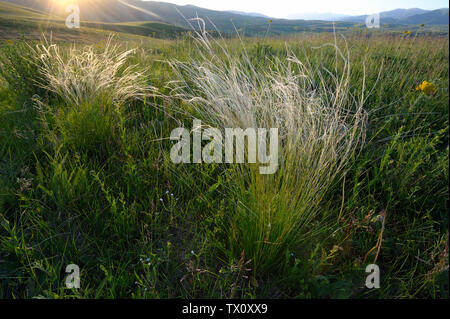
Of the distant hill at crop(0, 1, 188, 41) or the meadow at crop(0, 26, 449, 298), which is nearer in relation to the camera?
the meadow at crop(0, 26, 449, 298)

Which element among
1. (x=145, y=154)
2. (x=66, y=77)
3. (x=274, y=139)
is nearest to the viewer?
(x=274, y=139)

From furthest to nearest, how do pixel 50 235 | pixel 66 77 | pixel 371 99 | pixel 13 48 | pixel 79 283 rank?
1. pixel 13 48
2. pixel 371 99
3. pixel 66 77
4. pixel 50 235
5. pixel 79 283

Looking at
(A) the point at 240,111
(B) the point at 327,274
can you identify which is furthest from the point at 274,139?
(B) the point at 327,274

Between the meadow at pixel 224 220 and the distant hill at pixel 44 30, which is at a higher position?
the distant hill at pixel 44 30

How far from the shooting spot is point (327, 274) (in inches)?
46.4

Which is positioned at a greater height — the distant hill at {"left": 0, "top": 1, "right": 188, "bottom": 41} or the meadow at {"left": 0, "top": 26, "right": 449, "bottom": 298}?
the distant hill at {"left": 0, "top": 1, "right": 188, "bottom": 41}

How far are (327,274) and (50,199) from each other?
1640 millimetres

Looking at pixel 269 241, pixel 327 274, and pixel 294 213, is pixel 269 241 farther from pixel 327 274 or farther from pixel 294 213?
pixel 327 274

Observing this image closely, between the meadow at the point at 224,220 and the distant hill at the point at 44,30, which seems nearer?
the meadow at the point at 224,220

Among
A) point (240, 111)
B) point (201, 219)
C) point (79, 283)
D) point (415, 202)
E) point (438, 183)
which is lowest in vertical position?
point (79, 283)

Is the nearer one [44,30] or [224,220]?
[224,220]

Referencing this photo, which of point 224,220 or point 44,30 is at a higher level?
point 44,30

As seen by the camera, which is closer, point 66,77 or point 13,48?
point 66,77

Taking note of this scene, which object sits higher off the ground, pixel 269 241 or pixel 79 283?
pixel 269 241
